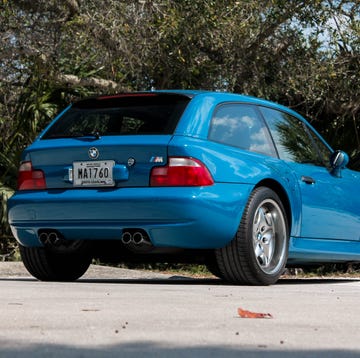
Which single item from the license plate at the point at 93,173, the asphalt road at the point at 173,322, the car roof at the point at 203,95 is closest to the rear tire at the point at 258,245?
the asphalt road at the point at 173,322

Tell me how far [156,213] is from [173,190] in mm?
208

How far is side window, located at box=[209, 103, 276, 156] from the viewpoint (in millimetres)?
8125

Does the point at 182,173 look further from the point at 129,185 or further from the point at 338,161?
the point at 338,161

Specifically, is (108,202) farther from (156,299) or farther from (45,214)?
(156,299)

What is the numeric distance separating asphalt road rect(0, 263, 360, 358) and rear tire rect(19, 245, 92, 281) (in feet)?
2.99

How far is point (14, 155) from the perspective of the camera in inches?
603

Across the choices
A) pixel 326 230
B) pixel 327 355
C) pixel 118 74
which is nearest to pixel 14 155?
pixel 118 74

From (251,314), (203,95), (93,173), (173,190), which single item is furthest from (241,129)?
(251,314)

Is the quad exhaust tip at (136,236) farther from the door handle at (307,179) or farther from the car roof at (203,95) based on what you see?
the door handle at (307,179)

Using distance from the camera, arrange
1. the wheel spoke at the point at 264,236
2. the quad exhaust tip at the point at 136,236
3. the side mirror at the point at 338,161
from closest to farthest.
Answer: the quad exhaust tip at the point at 136,236 → the wheel spoke at the point at 264,236 → the side mirror at the point at 338,161

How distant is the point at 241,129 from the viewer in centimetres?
836

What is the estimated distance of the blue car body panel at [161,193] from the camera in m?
7.61

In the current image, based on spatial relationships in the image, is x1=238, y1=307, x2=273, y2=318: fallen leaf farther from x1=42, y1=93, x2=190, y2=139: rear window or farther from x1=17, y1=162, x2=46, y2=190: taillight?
x1=17, y1=162, x2=46, y2=190: taillight

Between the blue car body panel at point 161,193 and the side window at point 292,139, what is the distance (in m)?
0.24
